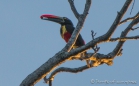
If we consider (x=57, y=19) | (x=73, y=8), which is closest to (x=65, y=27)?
(x=57, y=19)

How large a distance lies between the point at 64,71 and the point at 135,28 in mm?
2156

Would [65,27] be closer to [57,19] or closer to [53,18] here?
[57,19]

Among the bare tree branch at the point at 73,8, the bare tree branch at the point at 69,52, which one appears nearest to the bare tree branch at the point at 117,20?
the bare tree branch at the point at 69,52

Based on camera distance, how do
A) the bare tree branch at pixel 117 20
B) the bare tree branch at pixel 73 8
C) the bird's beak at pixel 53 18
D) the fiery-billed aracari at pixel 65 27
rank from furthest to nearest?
the fiery-billed aracari at pixel 65 27 < the bird's beak at pixel 53 18 < the bare tree branch at pixel 73 8 < the bare tree branch at pixel 117 20

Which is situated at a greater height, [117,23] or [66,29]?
[66,29]

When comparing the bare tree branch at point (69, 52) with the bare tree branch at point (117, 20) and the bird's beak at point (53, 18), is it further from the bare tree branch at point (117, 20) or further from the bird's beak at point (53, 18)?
the bird's beak at point (53, 18)

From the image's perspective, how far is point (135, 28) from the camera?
21.6ft

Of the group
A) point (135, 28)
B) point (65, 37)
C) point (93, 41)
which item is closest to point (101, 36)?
point (93, 41)

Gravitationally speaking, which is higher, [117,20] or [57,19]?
[57,19]

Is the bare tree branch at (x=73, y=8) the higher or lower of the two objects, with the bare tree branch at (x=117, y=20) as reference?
higher

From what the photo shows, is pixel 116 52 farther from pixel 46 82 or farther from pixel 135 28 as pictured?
pixel 46 82

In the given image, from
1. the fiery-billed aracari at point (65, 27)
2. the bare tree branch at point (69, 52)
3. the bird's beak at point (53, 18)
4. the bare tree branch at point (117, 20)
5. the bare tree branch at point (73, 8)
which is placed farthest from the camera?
the fiery-billed aracari at point (65, 27)

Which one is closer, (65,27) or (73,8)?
(73,8)

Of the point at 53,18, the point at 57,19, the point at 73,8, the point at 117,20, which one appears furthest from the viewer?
the point at 57,19
